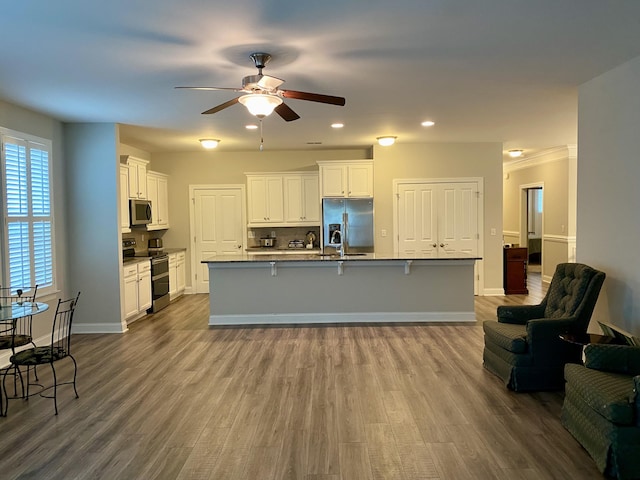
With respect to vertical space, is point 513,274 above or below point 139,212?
below

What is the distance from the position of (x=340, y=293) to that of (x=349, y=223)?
6.84 feet

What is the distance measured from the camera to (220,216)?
8789 millimetres

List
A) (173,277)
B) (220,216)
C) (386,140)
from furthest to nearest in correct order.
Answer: (220,216) → (173,277) → (386,140)

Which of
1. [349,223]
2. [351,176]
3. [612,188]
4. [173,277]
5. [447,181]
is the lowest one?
[173,277]

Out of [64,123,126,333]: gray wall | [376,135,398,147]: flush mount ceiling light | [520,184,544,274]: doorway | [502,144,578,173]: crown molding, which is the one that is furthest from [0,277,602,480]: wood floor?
[520,184,544,274]: doorway

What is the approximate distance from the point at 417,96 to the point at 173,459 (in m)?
4.00

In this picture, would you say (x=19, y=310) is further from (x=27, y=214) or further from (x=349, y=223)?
A: (x=349, y=223)

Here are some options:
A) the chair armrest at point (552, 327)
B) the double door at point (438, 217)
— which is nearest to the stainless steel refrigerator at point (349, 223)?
the double door at point (438, 217)

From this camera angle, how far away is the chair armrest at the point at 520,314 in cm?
428

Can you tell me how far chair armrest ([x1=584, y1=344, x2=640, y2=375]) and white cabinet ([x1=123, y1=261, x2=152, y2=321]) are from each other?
18.0 feet

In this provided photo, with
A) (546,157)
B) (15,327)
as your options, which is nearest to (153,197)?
Answer: (15,327)

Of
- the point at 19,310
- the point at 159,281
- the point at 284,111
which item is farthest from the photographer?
the point at 159,281

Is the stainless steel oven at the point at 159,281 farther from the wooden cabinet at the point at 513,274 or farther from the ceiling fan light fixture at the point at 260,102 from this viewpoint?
the wooden cabinet at the point at 513,274

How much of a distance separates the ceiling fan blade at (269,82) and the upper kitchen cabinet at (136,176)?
13.3 feet
